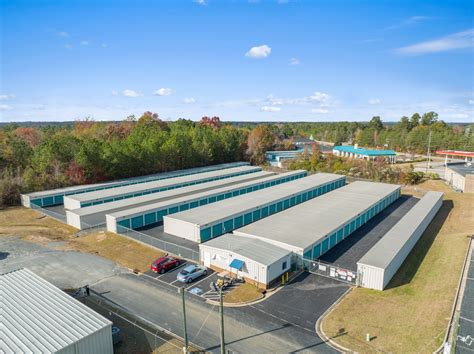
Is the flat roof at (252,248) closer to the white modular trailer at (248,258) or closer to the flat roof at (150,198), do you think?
the white modular trailer at (248,258)

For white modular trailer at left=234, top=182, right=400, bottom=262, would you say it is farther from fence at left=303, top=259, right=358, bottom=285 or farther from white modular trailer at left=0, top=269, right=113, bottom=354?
white modular trailer at left=0, top=269, right=113, bottom=354

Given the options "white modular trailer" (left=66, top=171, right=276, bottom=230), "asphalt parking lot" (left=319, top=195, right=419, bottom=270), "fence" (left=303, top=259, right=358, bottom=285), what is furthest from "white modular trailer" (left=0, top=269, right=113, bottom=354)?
"asphalt parking lot" (left=319, top=195, right=419, bottom=270)

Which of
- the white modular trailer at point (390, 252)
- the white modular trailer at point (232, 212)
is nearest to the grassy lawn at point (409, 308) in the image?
the white modular trailer at point (390, 252)

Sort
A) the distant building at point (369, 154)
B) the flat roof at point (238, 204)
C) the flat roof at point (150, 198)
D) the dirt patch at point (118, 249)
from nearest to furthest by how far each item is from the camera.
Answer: the dirt patch at point (118, 249)
the flat roof at point (238, 204)
the flat roof at point (150, 198)
the distant building at point (369, 154)

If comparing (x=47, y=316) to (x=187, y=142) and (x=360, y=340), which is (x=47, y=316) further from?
(x=187, y=142)

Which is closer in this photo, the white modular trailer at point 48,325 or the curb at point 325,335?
the white modular trailer at point 48,325

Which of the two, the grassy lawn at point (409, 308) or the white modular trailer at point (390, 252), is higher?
the white modular trailer at point (390, 252)
